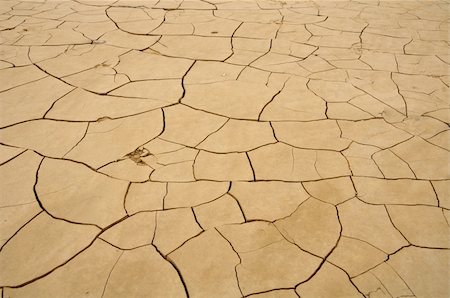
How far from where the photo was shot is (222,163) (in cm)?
167

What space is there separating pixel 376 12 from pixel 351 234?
3.17m

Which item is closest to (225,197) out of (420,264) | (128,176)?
(128,176)

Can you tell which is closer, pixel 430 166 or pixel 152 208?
pixel 152 208

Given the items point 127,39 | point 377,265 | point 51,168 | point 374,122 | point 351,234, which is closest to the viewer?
point 377,265

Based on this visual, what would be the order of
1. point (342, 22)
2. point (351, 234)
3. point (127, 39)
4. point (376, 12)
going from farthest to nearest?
point (376, 12) → point (342, 22) → point (127, 39) → point (351, 234)

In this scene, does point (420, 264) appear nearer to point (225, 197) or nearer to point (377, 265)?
point (377, 265)

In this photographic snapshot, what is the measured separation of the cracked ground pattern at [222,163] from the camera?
3.98 ft

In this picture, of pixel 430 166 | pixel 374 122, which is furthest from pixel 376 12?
pixel 430 166

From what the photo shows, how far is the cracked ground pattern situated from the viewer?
1.21m

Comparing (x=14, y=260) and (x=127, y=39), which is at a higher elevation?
(x=127, y=39)

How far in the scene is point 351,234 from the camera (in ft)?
4.41

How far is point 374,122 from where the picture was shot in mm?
1968

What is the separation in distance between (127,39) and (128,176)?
1741 mm

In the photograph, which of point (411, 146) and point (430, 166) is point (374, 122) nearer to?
point (411, 146)
